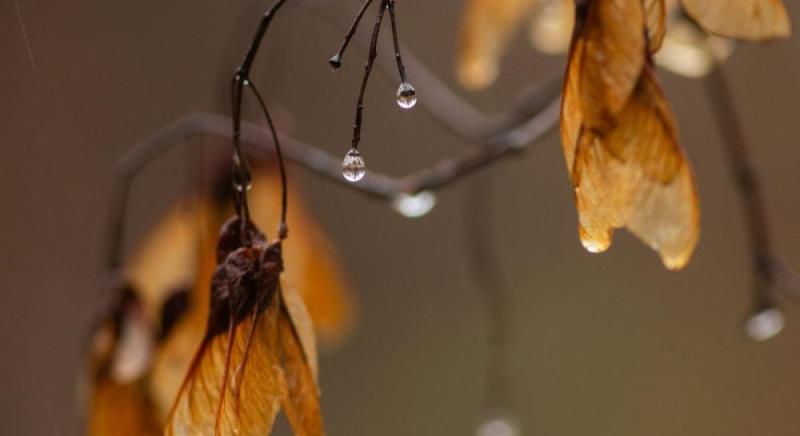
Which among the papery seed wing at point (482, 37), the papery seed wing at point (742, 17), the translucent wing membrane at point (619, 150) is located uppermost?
the papery seed wing at point (482, 37)

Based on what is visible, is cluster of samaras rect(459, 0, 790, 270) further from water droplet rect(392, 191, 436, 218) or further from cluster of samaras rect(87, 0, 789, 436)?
water droplet rect(392, 191, 436, 218)

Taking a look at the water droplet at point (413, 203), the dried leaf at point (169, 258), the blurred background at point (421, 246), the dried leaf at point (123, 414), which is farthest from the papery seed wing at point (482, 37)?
the blurred background at point (421, 246)

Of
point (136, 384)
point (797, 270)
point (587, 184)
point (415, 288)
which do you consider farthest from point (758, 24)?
point (415, 288)

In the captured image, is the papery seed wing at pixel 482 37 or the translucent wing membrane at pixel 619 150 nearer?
the translucent wing membrane at pixel 619 150

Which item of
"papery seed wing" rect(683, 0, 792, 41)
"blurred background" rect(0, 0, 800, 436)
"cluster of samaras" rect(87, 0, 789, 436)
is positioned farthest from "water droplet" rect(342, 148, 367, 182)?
"blurred background" rect(0, 0, 800, 436)

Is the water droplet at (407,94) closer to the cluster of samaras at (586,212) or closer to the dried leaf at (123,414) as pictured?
the cluster of samaras at (586,212)

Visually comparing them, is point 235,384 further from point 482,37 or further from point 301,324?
point 482,37

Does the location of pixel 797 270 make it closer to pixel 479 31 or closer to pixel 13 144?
pixel 479 31
